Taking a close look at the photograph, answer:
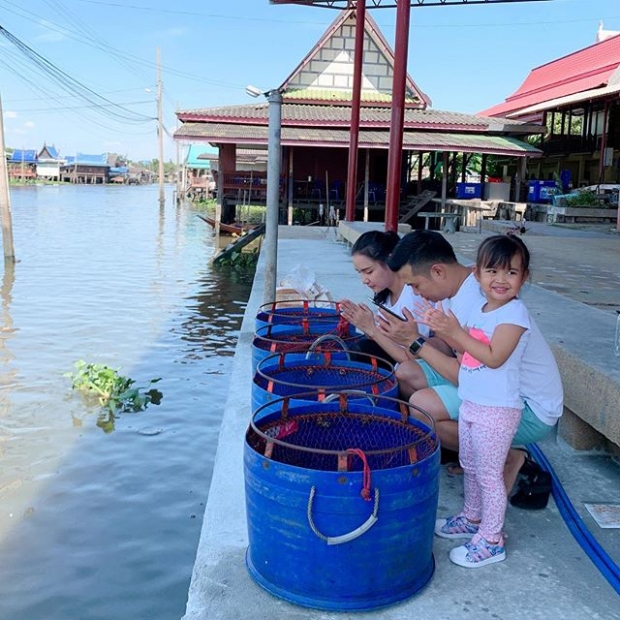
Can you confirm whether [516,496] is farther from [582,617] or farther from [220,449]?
[220,449]

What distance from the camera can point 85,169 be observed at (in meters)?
105

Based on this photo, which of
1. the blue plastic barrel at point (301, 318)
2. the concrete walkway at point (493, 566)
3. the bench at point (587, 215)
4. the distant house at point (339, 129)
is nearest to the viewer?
the concrete walkway at point (493, 566)

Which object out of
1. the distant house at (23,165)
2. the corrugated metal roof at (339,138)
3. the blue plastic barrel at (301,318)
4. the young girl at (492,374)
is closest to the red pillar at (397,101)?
the blue plastic barrel at (301,318)

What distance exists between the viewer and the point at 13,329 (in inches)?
433

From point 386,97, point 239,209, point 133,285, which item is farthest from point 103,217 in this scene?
point 133,285

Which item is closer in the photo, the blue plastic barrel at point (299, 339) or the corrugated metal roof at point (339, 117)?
the blue plastic barrel at point (299, 339)

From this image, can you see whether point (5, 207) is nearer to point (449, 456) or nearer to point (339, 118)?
point (339, 118)

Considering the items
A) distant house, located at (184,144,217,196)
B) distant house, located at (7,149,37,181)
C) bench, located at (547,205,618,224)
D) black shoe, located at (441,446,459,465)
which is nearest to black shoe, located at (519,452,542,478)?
black shoe, located at (441,446,459,465)

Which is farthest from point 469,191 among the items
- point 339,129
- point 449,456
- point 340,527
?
point 340,527

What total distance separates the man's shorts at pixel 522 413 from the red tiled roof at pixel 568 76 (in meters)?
20.5

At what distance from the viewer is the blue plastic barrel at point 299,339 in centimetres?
368

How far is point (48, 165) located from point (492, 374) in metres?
108

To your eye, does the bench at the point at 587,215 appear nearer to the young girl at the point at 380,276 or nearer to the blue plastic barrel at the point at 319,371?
the young girl at the point at 380,276

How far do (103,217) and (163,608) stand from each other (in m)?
35.4
